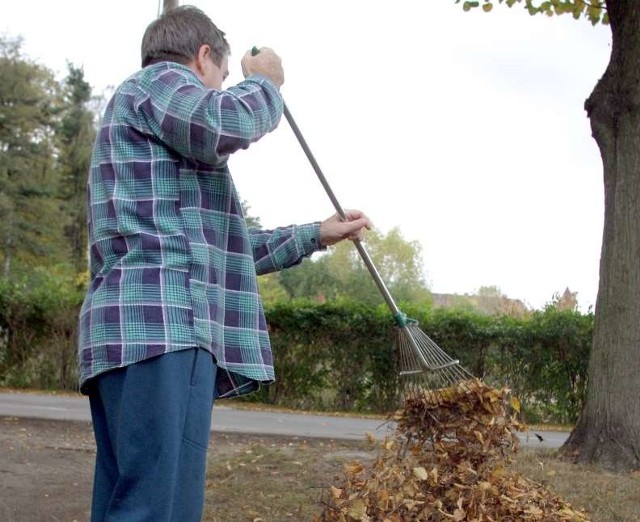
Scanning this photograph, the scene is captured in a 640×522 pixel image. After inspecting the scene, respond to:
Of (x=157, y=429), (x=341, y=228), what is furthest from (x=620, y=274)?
(x=157, y=429)

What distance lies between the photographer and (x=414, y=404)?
3754 mm

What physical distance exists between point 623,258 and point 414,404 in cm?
350

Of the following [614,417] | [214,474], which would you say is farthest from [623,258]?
[214,474]

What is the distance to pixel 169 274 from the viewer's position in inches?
88.0

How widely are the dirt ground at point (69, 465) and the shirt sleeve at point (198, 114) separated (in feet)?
9.17

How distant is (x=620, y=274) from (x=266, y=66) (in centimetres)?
483

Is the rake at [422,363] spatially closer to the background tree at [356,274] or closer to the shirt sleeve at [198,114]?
the shirt sleeve at [198,114]

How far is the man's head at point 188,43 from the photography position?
242 cm

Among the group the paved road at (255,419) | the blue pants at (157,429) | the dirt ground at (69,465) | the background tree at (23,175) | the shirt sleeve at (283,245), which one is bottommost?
the dirt ground at (69,465)

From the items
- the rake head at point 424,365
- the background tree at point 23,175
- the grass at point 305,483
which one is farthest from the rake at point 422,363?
the background tree at point 23,175

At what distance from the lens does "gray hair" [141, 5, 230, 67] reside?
2414 millimetres

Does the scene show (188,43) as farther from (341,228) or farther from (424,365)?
(424,365)

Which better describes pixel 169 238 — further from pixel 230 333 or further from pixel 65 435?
pixel 65 435

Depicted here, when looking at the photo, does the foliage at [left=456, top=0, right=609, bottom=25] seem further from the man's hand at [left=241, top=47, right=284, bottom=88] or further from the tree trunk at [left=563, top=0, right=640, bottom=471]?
the man's hand at [left=241, top=47, right=284, bottom=88]
